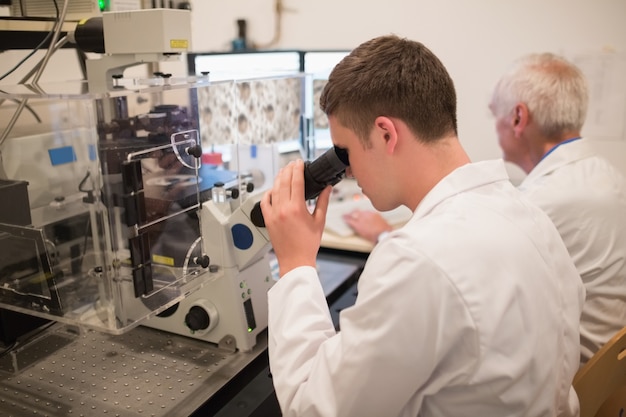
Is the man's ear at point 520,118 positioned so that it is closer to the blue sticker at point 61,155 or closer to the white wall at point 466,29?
the white wall at point 466,29

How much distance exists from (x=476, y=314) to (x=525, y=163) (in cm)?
122

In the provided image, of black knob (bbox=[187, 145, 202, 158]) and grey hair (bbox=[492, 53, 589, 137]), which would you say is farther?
grey hair (bbox=[492, 53, 589, 137])

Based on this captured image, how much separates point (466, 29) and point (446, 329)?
219 cm

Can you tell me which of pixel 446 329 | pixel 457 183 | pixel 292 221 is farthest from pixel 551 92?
pixel 446 329

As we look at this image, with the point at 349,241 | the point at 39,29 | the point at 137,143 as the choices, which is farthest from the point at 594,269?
the point at 39,29

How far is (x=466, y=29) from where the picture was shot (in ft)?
8.59

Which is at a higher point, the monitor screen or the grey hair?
the monitor screen

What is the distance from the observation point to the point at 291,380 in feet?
2.91

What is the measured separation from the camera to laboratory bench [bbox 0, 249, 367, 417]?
41.5 inches

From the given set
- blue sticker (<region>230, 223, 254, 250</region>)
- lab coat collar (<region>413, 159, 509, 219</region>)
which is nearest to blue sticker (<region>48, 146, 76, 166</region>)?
blue sticker (<region>230, 223, 254, 250</region>)

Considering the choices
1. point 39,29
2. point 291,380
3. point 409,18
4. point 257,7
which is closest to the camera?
point 291,380

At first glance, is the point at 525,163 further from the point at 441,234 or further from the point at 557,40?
the point at 441,234

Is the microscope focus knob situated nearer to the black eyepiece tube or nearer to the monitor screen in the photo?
the black eyepiece tube

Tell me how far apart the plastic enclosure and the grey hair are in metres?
0.98
